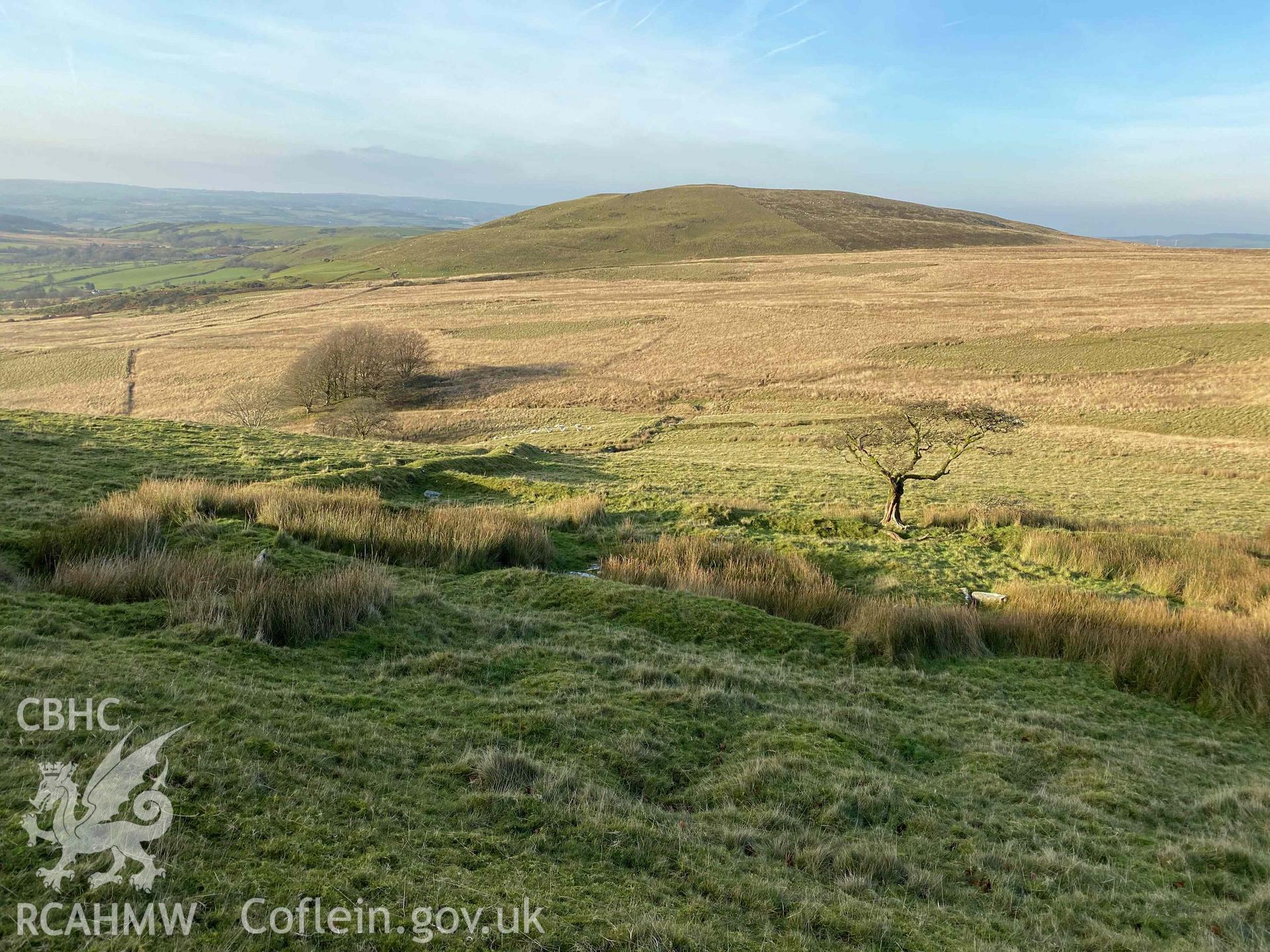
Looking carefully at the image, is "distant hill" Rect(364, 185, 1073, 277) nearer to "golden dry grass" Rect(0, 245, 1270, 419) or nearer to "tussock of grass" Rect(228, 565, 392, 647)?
"golden dry grass" Rect(0, 245, 1270, 419)

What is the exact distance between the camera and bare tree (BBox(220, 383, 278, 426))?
48281 mm

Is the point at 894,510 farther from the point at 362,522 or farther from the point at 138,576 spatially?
the point at 138,576

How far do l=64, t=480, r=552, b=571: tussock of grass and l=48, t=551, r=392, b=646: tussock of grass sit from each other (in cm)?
239

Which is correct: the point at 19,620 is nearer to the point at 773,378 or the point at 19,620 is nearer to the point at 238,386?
the point at 773,378

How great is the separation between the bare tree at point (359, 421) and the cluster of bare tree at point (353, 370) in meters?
4.18

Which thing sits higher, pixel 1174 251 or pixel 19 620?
pixel 1174 251

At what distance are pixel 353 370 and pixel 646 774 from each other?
5343cm

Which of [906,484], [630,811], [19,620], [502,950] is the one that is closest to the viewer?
[502,950]

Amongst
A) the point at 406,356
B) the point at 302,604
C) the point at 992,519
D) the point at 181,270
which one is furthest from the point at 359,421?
the point at 181,270

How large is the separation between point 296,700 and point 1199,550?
17647mm

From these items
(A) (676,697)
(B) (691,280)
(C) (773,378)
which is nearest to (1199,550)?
(A) (676,697)

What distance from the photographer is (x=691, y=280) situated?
105 metres

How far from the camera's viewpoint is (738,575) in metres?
12.7

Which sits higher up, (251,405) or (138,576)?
(138,576)
